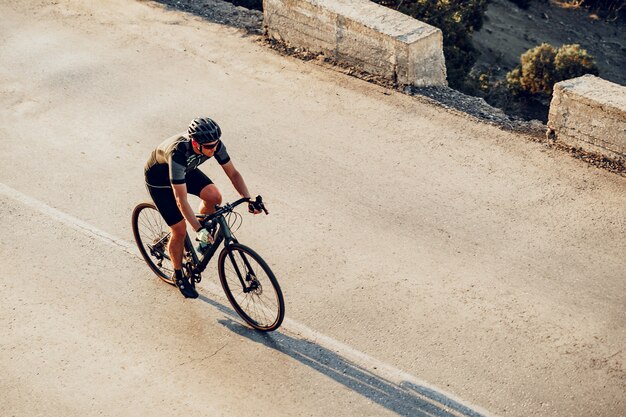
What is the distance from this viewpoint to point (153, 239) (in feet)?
27.8

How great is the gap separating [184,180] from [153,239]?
171 centimetres

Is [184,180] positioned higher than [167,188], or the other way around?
[184,180]

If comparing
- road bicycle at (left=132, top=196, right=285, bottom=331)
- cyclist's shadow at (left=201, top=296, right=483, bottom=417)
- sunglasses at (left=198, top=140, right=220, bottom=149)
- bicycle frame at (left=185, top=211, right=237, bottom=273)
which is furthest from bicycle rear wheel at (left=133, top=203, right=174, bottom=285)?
sunglasses at (left=198, top=140, right=220, bottom=149)

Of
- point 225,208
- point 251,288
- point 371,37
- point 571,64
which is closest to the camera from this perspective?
point 225,208

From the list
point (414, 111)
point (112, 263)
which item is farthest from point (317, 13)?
point (112, 263)

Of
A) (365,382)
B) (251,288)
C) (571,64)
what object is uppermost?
(571,64)

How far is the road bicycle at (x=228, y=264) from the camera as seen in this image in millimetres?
7270

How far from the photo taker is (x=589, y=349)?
24.3 ft

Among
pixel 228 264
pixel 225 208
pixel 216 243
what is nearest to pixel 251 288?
pixel 228 264

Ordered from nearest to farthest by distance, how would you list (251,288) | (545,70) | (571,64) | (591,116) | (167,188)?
(167,188), (251,288), (591,116), (545,70), (571,64)

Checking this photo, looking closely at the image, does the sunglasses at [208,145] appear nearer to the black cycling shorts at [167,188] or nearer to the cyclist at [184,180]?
the cyclist at [184,180]

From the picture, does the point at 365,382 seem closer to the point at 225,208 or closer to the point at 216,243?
the point at 216,243

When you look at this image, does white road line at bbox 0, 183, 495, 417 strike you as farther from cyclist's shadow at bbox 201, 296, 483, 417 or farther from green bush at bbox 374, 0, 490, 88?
green bush at bbox 374, 0, 490, 88

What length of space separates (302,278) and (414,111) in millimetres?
3440
